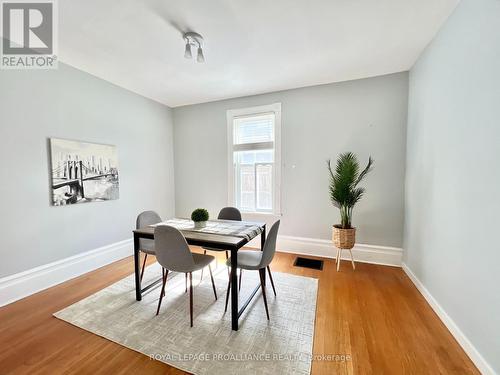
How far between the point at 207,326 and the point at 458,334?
1.98 m

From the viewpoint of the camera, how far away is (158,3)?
5.37 feet

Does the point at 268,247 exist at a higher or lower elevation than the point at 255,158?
lower

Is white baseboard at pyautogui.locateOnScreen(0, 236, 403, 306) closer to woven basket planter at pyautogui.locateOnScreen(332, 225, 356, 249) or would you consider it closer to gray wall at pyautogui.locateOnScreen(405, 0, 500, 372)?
woven basket planter at pyautogui.locateOnScreen(332, 225, 356, 249)

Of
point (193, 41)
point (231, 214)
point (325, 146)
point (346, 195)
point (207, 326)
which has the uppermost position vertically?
point (193, 41)

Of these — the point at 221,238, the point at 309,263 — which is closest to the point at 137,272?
the point at 221,238

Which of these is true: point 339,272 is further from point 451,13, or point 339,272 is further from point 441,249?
point 451,13

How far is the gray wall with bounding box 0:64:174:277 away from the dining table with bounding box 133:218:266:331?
4.03 ft

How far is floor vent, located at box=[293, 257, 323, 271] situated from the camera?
9.60ft

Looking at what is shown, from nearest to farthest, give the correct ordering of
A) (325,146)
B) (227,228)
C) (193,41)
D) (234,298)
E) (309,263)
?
(234,298) → (193,41) → (227,228) → (309,263) → (325,146)

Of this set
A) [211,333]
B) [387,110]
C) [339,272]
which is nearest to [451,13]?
[387,110]

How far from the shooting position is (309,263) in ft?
9.95

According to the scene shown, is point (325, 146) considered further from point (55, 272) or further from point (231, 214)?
point (55, 272)

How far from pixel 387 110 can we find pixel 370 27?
4.24ft

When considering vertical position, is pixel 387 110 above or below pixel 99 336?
above
